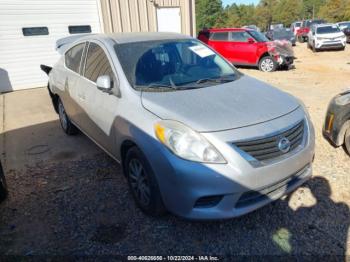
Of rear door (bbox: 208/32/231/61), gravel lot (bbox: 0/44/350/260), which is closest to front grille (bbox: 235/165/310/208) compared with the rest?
gravel lot (bbox: 0/44/350/260)

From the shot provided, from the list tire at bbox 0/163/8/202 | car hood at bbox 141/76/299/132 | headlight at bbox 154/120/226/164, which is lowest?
tire at bbox 0/163/8/202

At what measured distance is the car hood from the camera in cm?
237

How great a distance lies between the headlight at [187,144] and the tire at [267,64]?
984cm

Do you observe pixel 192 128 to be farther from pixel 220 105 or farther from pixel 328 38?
pixel 328 38

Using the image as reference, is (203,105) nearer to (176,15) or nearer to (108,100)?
(108,100)

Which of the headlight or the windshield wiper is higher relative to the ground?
the windshield wiper

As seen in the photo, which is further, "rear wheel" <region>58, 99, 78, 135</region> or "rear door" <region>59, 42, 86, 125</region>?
"rear wheel" <region>58, 99, 78, 135</region>

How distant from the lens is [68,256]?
2.47 meters

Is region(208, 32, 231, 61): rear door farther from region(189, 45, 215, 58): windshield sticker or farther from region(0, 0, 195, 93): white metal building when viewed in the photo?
region(189, 45, 215, 58): windshield sticker

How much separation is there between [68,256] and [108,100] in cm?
155

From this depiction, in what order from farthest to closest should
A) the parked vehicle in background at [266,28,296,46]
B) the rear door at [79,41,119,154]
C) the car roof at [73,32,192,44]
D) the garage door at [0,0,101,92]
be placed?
the parked vehicle in background at [266,28,296,46] < the garage door at [0,0,101,92] < the car roof at [73,32,192,44] < the rear door at [79,41,119,154]

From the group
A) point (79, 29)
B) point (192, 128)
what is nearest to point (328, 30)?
point (79, 29)

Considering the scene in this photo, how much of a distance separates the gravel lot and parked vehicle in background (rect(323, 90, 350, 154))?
0.22 m

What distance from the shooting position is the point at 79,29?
1012 centimetres
